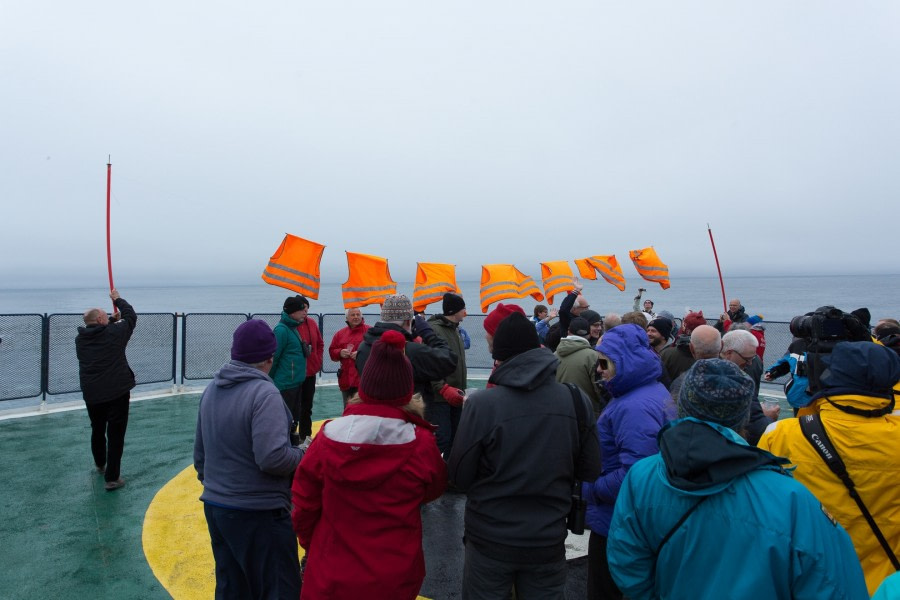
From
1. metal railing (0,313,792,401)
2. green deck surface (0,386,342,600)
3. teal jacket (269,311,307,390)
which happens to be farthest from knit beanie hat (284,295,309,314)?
metal railing (0,313,792,401)

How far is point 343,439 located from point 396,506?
38 cm

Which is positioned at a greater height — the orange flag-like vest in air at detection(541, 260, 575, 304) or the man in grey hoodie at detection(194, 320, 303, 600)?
the orange flag-like vest in air at detection(541, 260, 575, 304)

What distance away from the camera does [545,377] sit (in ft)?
8.75

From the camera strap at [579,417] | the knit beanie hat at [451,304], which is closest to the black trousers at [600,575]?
the camera strap at [579,417]

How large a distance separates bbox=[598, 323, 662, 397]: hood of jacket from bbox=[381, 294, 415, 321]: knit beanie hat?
180 centimetres

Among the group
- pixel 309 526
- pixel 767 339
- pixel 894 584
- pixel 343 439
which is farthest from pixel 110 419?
pixel 767 339

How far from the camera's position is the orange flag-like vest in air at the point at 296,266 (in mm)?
8305

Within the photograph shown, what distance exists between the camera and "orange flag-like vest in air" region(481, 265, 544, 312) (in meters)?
11.2

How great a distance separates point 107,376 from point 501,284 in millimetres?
7497

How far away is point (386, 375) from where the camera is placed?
2.45 meters

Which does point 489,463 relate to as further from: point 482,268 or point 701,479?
point 482,268

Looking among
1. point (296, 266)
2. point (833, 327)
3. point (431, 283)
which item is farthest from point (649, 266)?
point (833, 327)

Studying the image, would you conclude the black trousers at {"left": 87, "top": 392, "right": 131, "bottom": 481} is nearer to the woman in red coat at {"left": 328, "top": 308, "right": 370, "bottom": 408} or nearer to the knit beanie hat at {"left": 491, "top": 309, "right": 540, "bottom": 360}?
the woman in red coat at {"left": 328, "top": 308, "right": 370, "bottom": 408}

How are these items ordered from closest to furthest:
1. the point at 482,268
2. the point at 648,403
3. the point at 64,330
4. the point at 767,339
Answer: the point at 648,403 → the point at 64,330 → the point at 482,268 → the point at 767,339
